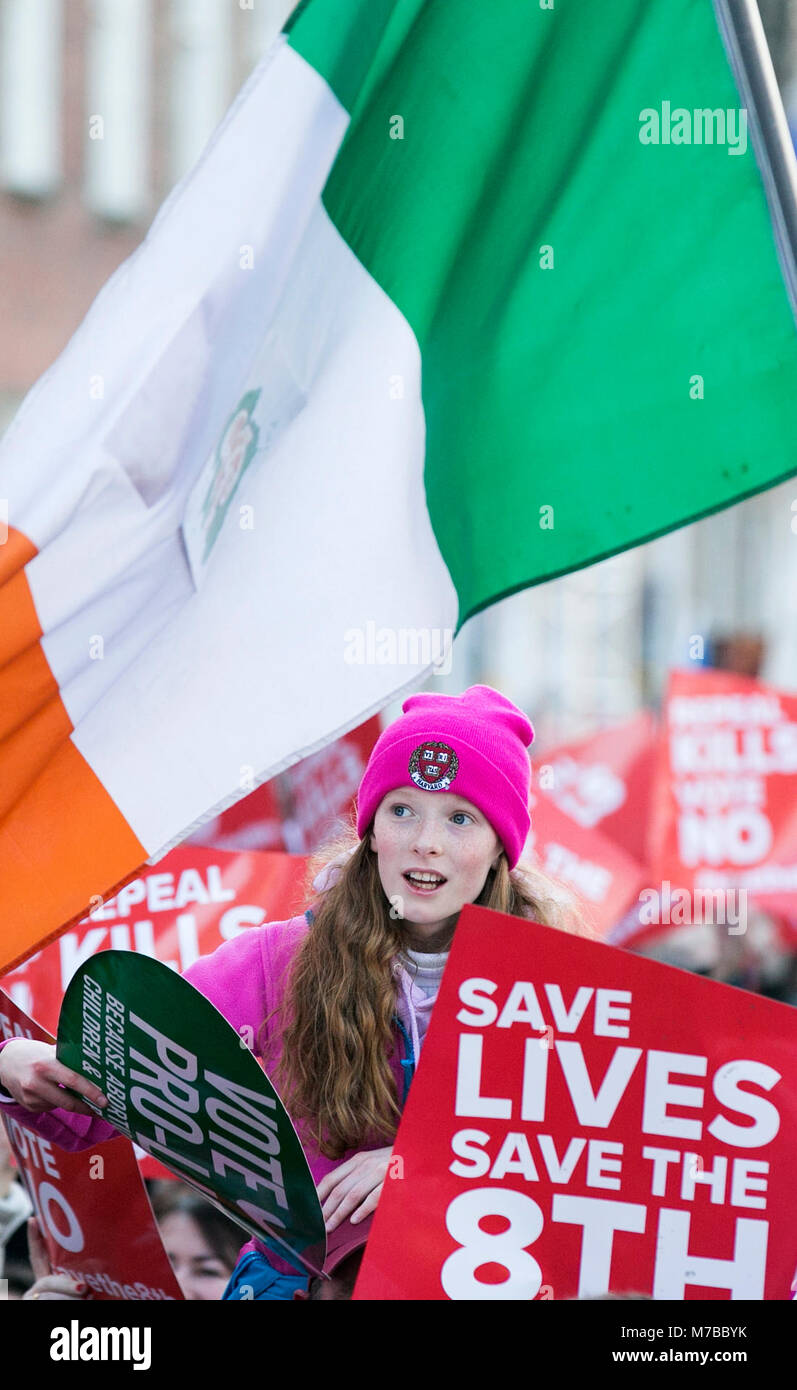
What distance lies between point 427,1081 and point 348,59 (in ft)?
5.16

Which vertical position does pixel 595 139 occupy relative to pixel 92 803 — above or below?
above

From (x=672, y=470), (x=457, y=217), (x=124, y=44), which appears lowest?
(x=672, y=470)

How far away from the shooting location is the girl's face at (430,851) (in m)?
2.71

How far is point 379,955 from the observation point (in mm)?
2758

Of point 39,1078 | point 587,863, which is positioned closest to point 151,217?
point 587,863

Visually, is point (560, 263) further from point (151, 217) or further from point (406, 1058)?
point (151, 217)

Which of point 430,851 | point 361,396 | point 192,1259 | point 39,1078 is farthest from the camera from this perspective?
point 192,1259

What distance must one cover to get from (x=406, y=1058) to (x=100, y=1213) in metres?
0.52

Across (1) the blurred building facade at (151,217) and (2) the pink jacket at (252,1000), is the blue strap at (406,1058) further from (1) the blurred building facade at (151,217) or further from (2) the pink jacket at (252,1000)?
(1) the blurred building facade at (151,217)

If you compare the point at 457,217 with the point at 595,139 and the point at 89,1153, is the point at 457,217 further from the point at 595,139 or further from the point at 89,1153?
the point at 89,1153

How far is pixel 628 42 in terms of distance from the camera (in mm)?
2822

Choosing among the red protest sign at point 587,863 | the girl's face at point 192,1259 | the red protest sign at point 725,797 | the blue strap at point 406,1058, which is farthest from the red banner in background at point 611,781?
the blue strap at point 406,1058

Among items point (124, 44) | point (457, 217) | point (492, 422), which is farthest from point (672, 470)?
point (124, 44)

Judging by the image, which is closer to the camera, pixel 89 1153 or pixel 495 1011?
pixel 495 1011
